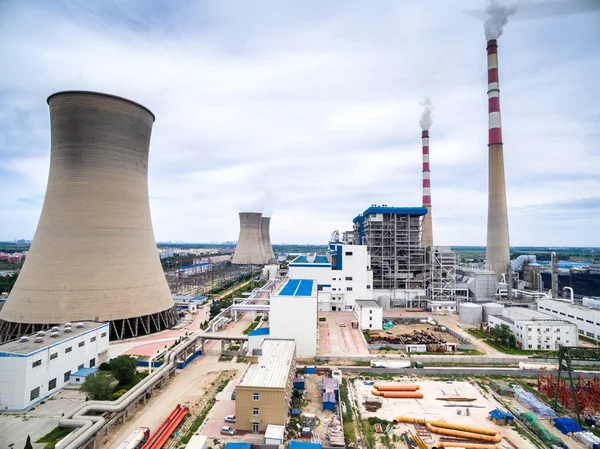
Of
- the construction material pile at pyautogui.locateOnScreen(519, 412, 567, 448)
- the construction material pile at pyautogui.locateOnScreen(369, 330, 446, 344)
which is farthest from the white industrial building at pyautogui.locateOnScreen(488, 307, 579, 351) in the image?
the construction material pile at pyautogui.locateOnScreen(519, 412, 567, 448)

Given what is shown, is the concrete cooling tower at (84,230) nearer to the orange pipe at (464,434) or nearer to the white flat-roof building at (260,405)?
the white flat-roof building at (260,405)

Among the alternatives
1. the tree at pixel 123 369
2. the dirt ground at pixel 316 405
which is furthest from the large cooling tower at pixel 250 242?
the dirt ground at pixel 316 405

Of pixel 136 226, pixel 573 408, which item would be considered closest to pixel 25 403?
pixel 136 226

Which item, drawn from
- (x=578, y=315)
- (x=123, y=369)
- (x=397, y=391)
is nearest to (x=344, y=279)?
(x=397, y=391)

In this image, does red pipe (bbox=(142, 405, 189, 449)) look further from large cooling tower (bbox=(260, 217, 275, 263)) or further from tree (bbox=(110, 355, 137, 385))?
large cooling tower (bbox=(260, 217, 275, 263))

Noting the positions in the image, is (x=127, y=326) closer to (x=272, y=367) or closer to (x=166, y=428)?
(x=166, y=428)

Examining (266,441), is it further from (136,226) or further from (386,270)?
(386,270)
